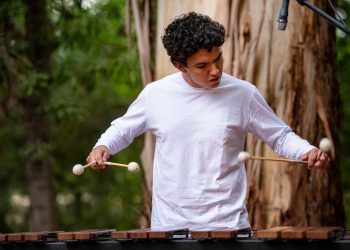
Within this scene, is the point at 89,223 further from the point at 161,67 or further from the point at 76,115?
the point at 161,67

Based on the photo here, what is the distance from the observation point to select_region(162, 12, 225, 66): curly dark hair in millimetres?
5410

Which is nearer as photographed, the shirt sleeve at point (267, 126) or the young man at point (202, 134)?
the young man at point (202, 134)

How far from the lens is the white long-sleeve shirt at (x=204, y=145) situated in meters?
5.48

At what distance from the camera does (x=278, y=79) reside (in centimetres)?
740

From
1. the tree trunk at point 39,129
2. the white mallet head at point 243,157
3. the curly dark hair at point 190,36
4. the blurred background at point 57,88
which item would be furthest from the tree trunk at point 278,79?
the tree trunk at point 39,129

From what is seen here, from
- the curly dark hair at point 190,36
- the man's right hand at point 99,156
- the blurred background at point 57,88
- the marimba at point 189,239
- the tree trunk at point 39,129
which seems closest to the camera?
the marimba at point 189,239

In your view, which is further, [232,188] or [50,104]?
[50,104]

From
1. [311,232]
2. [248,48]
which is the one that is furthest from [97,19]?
[311,232]

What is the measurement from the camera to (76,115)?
1148 centimetres

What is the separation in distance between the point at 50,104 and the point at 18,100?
1.71 ft

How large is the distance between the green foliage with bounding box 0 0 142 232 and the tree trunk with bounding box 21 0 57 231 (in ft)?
0.20

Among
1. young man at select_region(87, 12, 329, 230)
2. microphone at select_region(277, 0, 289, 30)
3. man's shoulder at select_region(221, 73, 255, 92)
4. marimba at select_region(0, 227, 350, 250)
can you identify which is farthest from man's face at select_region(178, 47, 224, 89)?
marimba at select_region(0, 227, 350, 250)

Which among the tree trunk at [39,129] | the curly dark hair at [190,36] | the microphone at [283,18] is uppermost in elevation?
the microphone at [283,18]

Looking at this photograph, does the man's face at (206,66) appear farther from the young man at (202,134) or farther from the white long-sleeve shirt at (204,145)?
the white long-sleeve shirt at (204,145)
